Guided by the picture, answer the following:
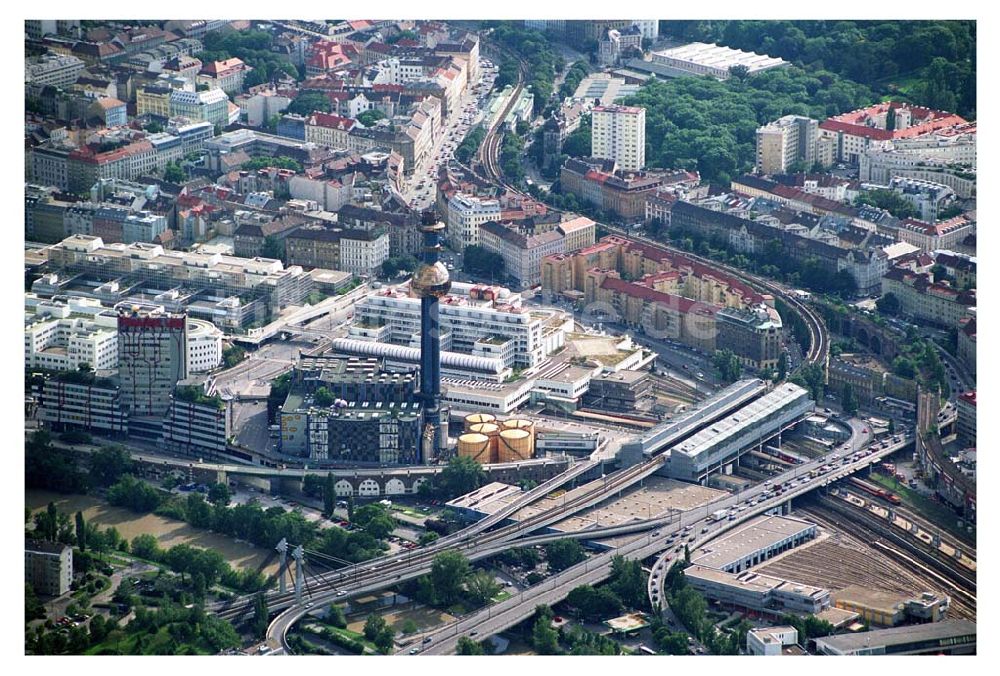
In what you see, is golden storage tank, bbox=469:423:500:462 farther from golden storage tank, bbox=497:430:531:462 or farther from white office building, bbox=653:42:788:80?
white office building, bbox=653:42:788:80

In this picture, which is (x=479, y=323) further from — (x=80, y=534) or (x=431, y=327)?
(x=80, y=534)

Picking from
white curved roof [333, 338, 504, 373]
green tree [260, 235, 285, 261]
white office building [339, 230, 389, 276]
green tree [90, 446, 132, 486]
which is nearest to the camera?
green tree [90, 446, 132, 486]

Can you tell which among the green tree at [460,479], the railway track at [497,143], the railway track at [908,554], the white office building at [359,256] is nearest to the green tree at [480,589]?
the green tree at [460,479]

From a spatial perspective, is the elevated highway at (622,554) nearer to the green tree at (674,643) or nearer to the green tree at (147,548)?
the green tree at (674,643)

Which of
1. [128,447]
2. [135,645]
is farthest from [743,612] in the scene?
[128,447]

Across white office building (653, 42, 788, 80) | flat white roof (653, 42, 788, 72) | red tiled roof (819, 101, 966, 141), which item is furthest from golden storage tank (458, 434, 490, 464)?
flat white roof (653, 42, 788, 72)

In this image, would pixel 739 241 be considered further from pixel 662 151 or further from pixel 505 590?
pixel 505 590
